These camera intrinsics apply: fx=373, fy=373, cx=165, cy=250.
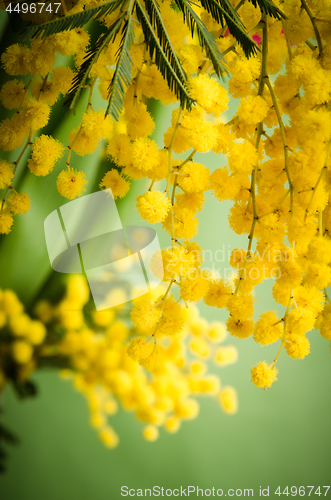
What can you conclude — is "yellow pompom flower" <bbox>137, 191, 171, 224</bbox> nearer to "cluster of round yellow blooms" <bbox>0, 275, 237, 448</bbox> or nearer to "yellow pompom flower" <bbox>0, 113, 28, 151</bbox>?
"yellow pompom flower" <bbox>0, 113, 28, 151</bbox>

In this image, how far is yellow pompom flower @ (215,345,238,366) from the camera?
0.70 meters

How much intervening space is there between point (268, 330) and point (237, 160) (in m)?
0.17

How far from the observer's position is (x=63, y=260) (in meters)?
0.63

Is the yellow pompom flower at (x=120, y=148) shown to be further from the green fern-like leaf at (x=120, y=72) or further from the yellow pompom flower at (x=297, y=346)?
the yellow pompom flower at (x=297, y=346)

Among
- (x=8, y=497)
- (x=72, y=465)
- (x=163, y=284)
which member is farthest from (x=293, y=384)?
(x=8, y=497)

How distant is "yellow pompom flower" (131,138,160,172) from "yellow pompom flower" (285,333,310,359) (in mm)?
220

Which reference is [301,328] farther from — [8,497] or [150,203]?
[8,497]

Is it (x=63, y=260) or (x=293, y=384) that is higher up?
(x=63, y=260)

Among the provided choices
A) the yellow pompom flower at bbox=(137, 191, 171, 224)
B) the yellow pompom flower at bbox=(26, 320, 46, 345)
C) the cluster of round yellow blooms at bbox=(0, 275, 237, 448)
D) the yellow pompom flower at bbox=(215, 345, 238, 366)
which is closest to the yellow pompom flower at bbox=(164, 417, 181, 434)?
the cluster of round yellow blooms at bbox=(0, 275, 237, 448)

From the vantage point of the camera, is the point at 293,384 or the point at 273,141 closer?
the point at 273,141

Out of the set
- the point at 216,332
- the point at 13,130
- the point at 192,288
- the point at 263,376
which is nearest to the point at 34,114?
the point at 13,130

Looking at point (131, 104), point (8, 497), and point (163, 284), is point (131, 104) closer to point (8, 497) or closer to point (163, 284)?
point (163, 284)

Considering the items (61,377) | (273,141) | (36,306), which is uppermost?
(273,141)

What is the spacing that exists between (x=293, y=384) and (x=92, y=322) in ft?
1.33
